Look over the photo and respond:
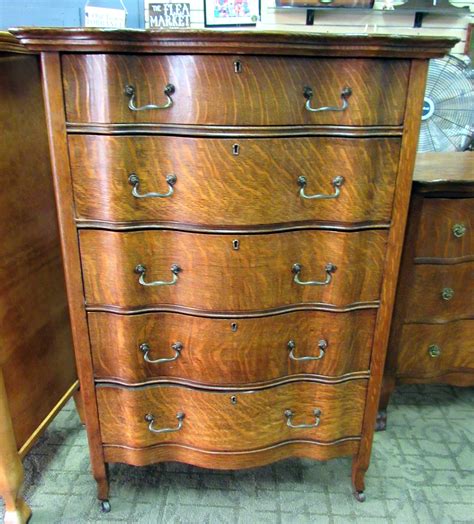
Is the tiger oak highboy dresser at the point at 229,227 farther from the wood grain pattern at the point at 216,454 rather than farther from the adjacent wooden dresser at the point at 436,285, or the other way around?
the adjacent wooden dresser at the point at 436,285

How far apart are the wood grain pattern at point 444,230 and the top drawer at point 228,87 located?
0.53m

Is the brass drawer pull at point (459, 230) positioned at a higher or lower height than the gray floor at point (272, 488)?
higher

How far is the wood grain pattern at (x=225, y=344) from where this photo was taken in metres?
1.18

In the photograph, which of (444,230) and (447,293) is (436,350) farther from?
(444,230)

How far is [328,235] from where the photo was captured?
1.12 metres

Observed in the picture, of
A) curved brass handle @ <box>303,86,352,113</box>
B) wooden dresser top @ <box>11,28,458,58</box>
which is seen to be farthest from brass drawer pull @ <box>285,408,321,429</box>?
wooden dresser top @ <box>11,28,458,58</box>

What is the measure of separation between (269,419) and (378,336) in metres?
0.38

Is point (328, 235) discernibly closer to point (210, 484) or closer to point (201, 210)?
point (201, 210)

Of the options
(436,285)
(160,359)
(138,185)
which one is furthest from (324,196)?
(436,285)

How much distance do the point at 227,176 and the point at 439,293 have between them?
3.02ft

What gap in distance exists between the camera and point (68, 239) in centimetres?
110

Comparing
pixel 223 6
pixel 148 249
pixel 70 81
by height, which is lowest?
pixel 148 249

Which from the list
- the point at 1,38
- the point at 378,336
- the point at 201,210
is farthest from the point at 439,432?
the point at 1,38

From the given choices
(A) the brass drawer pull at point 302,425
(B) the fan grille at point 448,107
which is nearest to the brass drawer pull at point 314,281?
(A) the brass drawer pull at point 302,425
